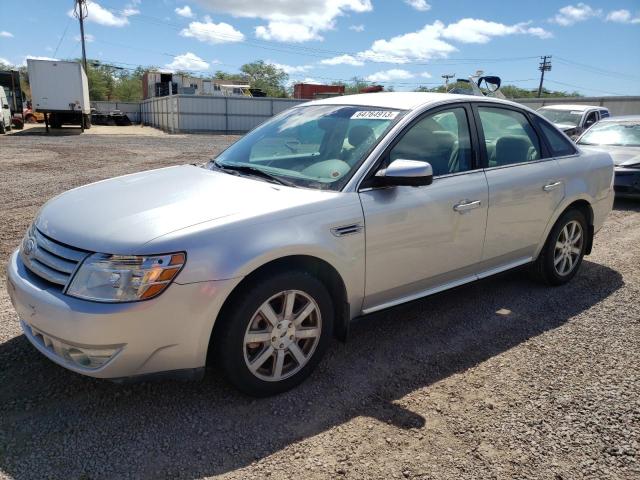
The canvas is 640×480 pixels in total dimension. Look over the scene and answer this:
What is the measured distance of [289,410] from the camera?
2857 mm

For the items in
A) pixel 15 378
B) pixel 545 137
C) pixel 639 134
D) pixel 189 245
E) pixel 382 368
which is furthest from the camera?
pixel 639 134

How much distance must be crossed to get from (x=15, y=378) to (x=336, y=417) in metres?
1.89

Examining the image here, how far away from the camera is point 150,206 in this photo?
2.86m

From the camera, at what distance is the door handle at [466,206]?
3.60 m

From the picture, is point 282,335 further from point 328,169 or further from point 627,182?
point 627,182

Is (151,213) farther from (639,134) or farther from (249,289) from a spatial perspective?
(639,134)

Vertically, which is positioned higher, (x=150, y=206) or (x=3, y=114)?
(x=3, y=114)

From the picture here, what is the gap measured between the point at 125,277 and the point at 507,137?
10.4 ft

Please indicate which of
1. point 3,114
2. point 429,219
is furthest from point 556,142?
point 3,114

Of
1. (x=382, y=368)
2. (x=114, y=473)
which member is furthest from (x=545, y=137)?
(x=114, y=473)

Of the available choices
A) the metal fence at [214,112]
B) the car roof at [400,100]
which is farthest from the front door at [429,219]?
the metal fence at [214,112]

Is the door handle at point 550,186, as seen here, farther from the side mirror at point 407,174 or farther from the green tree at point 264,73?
the green tree at point 264,73

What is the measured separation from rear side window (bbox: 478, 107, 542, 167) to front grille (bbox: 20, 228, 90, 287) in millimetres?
2964

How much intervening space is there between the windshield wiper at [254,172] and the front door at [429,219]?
502mm
